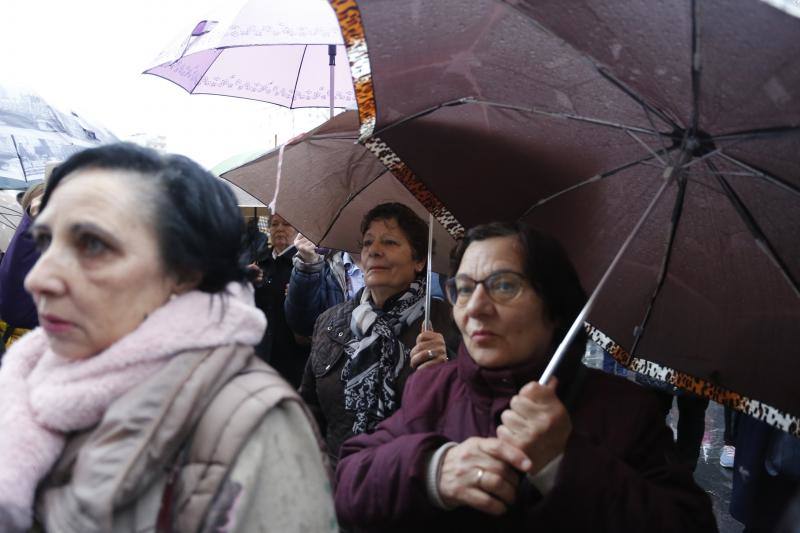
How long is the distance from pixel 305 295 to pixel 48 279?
2.57 meters

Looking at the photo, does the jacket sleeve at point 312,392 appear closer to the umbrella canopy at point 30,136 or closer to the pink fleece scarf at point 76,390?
the pink fleece scarf at point 76,390

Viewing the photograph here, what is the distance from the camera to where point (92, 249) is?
3.97 feet

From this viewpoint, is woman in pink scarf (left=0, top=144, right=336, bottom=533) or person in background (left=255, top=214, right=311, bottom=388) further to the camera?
person in background (left=255, top=214, right=311, bottom=388)

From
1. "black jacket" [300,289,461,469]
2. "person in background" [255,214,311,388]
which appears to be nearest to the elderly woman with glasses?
"black jacket" [300,289,461,469]

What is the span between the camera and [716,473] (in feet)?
16.1

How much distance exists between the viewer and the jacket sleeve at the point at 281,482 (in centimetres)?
110

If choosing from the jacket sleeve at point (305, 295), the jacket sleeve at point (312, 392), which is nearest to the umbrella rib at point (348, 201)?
the jacket sleeve at point (305, 295)

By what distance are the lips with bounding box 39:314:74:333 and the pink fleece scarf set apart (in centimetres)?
8

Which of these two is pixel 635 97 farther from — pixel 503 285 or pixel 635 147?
pixel 503 285

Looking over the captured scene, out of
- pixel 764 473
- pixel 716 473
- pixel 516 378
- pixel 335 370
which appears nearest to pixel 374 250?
pixel 335 370

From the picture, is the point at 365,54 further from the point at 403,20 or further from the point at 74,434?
the point at 74,434

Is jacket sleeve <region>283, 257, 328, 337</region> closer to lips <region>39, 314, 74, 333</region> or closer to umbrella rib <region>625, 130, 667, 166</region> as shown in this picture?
umbrella rib <region>625, 130, 667, 166</region>

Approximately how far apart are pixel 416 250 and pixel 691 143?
163 centimetres

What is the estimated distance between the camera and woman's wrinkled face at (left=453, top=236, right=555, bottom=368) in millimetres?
1849
